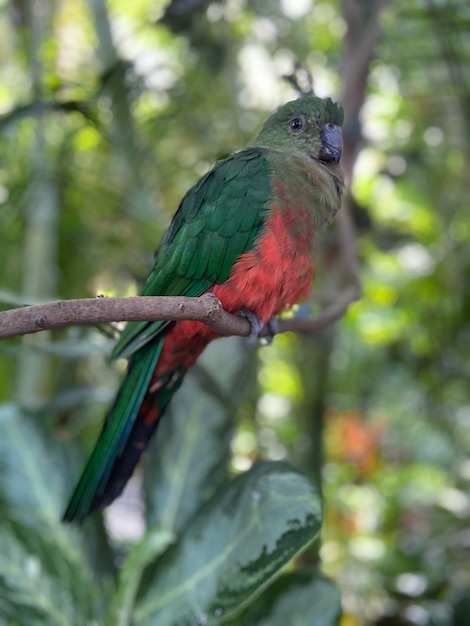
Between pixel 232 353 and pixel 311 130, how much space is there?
479 mm

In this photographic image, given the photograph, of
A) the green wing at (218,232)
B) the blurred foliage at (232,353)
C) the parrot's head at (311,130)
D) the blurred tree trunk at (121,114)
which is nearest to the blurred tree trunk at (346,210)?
the blurred foliage at (232,353)

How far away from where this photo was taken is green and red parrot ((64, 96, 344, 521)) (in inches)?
42.5

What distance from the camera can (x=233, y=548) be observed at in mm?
1046

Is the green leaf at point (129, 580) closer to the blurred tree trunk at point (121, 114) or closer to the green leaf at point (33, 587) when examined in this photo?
the green leaf at point (33, 587)

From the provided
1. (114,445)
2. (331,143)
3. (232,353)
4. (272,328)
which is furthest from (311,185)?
(114,445)

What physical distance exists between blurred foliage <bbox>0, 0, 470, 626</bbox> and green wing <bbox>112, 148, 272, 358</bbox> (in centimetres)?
15

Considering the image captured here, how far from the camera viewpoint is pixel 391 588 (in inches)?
65.4

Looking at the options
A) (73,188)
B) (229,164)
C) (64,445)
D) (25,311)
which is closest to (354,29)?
(229,164)

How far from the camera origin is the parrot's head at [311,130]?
1175mm

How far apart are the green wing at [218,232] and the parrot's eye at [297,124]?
0.12m

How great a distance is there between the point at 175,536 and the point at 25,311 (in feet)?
2.49

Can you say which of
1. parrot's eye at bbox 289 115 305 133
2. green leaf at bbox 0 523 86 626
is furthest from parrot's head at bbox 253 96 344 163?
green leaf at bbox 0 523 86 626

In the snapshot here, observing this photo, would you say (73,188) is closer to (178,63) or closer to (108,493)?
(178,63)

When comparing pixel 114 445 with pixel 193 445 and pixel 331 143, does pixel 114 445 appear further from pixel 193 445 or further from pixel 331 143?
pixel 331 143
